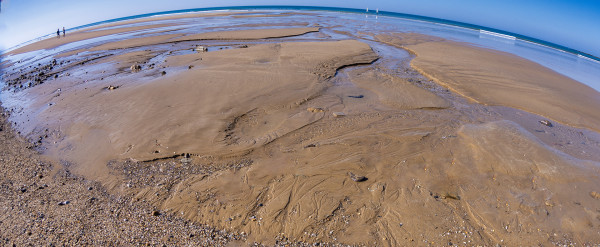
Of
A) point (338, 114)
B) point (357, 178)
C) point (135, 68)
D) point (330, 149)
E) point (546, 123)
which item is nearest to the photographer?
point (357, 178)

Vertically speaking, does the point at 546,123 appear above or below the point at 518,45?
below

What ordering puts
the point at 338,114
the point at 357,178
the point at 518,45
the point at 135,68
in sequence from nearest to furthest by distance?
1. the point at 357,178
2. the point at 338,114
3. the point at 135,68
4. the point at 518,45

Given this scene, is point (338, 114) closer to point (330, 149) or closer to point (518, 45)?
point (330, 149)

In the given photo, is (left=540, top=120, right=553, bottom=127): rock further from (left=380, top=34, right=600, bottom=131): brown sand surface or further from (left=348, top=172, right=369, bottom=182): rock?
(left=348, top=172, right=369, bottom=182): rock

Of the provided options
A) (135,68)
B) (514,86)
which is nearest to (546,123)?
(514,86)

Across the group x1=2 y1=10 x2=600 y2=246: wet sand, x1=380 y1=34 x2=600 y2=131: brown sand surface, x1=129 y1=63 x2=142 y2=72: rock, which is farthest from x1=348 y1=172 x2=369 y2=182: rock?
x1=129 y1=63 x2=142 y2=72: rock

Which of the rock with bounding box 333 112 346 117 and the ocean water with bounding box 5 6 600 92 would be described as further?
the ocean water with bounding box 5 6 600 92
